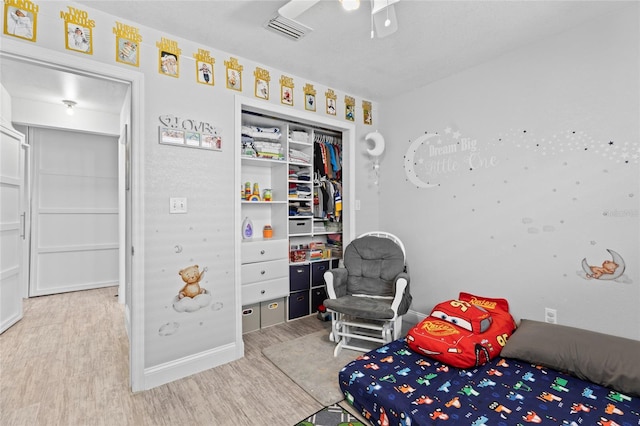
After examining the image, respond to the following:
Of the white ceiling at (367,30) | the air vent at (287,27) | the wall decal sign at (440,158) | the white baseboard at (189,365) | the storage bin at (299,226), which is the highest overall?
the white ceiling at (367,30)

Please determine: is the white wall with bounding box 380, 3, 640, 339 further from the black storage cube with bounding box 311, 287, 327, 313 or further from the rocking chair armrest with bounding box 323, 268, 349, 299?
the black storage cube with bounding box 311, 287, 327, 313

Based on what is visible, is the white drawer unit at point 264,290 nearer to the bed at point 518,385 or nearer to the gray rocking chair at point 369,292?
the gray rocking chair at point 369,292

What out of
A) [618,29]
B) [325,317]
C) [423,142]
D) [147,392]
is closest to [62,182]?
[147,392]

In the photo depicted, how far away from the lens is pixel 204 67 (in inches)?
97.6

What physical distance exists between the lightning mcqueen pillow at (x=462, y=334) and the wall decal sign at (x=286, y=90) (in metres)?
2.30

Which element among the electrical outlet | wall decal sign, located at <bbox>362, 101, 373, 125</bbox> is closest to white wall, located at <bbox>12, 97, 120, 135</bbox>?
wall decal sign, located at <bbox>362, 101, 373, 125</bbox>

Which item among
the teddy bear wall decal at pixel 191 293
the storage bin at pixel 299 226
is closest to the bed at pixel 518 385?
the teddy bear wall decal at pixel 191 293

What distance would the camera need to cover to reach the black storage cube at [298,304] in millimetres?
3473

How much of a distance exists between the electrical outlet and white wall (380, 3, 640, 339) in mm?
45

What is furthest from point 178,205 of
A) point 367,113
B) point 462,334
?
point 367,113

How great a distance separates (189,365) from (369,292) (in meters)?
1.67

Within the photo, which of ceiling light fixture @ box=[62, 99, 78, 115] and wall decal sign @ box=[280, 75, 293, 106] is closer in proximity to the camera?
wall decal sign @ box=[280, 75, 293, 106]

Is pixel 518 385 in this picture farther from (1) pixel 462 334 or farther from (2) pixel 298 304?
(2) pixel 298 304

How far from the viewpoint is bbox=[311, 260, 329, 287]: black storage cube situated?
3.61m
